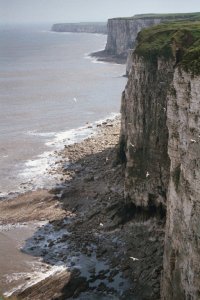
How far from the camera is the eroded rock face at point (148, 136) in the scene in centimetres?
3806

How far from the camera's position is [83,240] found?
125 ft

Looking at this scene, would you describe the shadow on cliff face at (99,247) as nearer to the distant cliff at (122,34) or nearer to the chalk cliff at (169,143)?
the chalk cliff at (169,143)

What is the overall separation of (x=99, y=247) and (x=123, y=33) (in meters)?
125

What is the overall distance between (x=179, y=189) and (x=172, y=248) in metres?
3.17

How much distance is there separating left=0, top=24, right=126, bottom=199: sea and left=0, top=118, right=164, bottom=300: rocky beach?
4369mm

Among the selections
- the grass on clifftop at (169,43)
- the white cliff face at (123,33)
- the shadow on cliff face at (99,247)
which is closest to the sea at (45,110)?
the shadow on cliff face at (99,247)

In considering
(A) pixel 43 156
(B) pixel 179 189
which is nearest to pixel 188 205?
(B) pixel 179 189

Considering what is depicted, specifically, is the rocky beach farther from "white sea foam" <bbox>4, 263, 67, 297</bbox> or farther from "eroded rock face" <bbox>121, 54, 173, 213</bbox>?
"eroded rock face" <bbox>121, 54, 173, 213</bbox>

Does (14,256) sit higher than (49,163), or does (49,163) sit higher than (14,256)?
(49,163)

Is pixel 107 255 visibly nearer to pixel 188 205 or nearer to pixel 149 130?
pixel 149 130

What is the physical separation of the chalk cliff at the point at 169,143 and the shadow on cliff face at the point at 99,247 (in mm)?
1942

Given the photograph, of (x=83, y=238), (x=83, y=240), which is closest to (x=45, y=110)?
(x=83, y=238)

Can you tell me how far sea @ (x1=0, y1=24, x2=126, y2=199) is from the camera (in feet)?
185

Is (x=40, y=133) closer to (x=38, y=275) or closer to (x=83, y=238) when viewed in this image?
(x=83, y=238)
